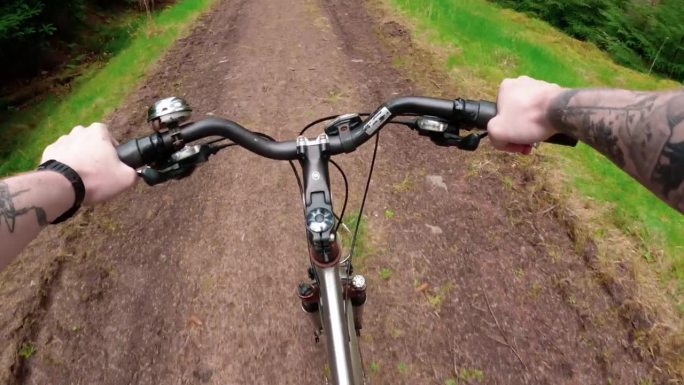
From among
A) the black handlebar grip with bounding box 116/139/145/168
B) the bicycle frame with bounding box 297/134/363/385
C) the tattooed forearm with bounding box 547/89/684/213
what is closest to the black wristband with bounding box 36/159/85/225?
the black handlebar grip with bounding box 116/139/145/168

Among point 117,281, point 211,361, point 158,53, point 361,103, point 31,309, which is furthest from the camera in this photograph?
point 158,53

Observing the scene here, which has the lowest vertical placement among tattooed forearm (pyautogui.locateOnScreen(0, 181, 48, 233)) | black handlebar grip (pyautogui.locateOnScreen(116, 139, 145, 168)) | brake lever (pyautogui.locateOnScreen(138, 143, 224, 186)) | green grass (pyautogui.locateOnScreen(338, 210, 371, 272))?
green grass (pyautogui.locateOnScreen(338, 210, 371, 272))

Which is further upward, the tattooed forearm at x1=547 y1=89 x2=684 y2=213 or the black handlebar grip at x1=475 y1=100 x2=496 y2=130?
the tattooed forearm at x1=547 y1=89 x2=684 y2=213

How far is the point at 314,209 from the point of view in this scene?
182 cm

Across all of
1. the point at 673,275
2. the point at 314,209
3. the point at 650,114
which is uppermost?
the point at 650,114

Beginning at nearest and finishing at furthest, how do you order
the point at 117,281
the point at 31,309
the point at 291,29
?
the point at 31,309 < the point at 117,281 < the point at 291,29

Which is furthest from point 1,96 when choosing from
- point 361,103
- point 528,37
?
point 528,37

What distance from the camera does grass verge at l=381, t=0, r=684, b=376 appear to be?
12.0 ft

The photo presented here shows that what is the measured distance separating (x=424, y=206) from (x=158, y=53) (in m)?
7.57

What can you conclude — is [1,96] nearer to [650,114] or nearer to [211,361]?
[211,361]

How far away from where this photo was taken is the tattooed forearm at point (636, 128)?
4.00 ft

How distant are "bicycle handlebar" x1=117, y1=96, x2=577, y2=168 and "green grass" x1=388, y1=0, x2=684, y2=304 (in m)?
3.05

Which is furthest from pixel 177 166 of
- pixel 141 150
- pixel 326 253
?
pixel 326 253

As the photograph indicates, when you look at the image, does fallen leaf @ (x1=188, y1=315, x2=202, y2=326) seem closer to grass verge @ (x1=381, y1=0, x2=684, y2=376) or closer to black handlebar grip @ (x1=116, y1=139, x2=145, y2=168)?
black handlebar grip @ (x1=116, y1=139, x2=145, y2=168)
